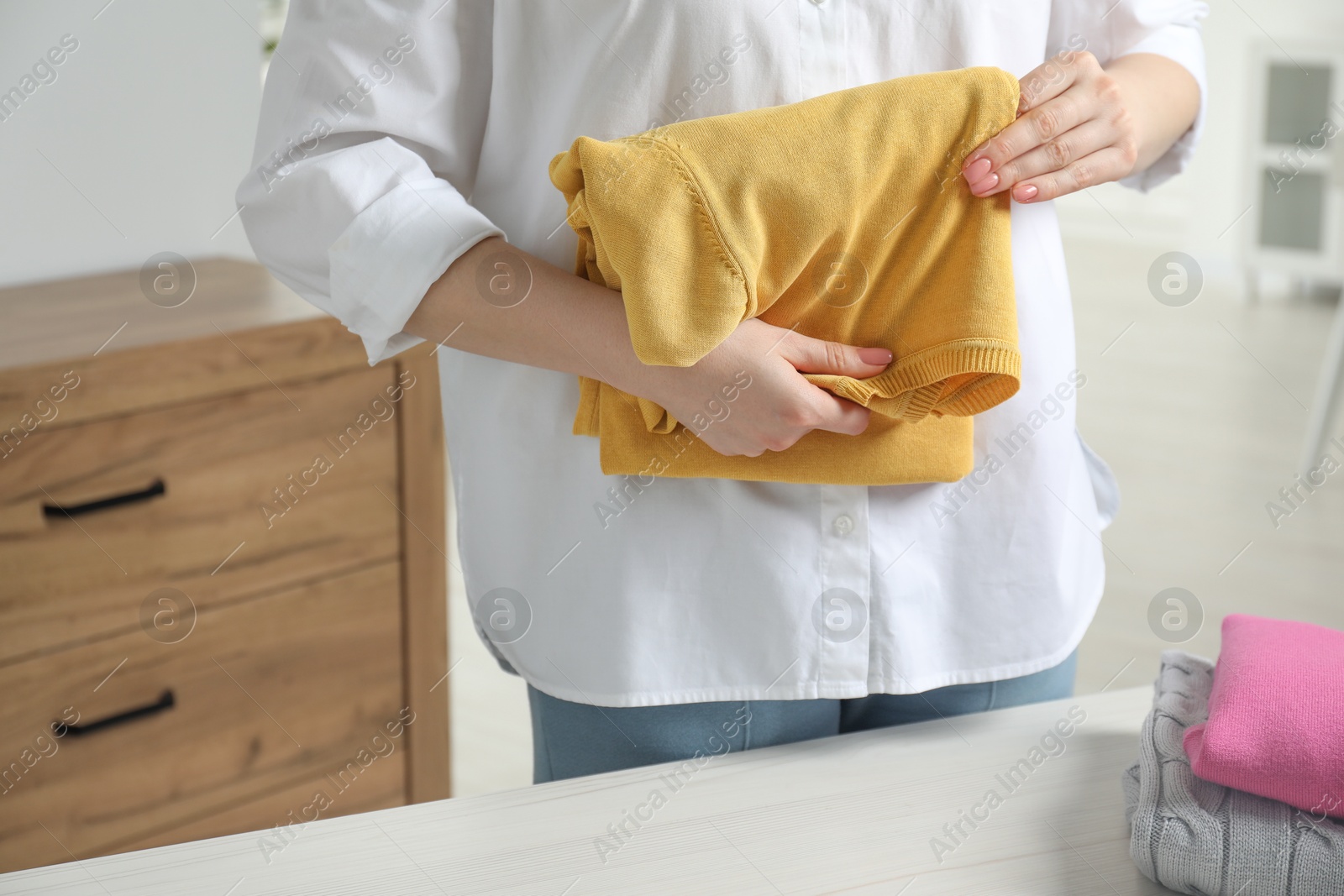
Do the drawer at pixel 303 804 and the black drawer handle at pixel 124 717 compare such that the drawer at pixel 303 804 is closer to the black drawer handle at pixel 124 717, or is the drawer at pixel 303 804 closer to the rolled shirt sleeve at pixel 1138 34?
the black drawer handle at pixel 124 717

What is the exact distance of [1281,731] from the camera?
1.82ft

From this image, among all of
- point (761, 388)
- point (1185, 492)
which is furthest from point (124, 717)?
point (1185, 492)

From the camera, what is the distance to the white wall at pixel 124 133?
4.69 ft

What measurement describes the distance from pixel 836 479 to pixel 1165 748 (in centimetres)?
22

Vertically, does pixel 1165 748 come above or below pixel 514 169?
below

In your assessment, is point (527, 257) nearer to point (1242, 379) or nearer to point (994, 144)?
point (994, 144)

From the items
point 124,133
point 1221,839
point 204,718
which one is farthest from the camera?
point 124,133

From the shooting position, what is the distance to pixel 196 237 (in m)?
1.59

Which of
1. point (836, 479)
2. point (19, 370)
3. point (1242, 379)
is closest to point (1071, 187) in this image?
point (836, 479)

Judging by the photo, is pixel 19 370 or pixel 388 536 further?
pixel 388 536

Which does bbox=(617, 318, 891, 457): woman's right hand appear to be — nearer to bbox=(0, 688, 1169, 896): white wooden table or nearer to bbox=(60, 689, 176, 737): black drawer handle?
bbox=(0, 688, 1169, 896): white wooden table

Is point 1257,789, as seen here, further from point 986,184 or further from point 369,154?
point 369,154

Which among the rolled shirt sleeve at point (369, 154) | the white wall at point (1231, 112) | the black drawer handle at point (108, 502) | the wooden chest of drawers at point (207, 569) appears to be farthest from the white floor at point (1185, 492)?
the rolled shirt sleeve at point (369, 154)

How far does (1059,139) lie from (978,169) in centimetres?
6
